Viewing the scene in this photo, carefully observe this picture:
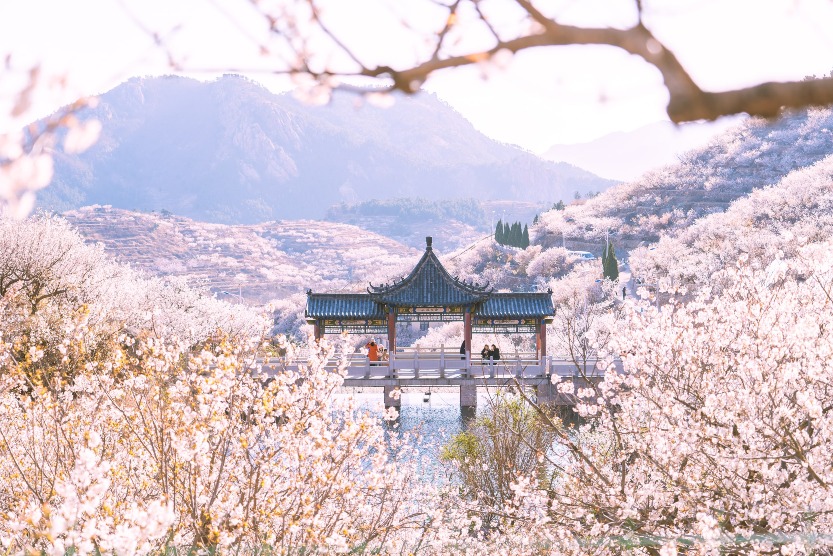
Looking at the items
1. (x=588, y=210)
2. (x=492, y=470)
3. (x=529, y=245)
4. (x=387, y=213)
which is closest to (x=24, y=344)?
(x=492, y=470)

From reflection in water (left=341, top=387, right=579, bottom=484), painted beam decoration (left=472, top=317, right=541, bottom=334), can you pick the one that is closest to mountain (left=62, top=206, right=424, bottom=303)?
reflection in water (left=341, top=387, right=579, bottom=484)

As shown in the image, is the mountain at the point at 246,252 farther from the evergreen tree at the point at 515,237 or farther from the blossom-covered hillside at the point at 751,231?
the blossom-covered hillside at the point at 751,231

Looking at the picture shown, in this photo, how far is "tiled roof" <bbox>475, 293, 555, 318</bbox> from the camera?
2916cm

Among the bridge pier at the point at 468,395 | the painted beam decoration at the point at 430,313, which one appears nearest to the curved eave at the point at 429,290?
the painted beam decoration at the point at 430,313

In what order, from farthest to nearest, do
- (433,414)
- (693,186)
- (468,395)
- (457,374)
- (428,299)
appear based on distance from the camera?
(693,186) → (433,414) → (428,299) → (468,395) → (457,374)

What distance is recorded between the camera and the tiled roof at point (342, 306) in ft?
94.8

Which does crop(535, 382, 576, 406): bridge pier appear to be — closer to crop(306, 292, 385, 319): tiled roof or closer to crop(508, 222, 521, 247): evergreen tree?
crop(306, 292, 385, 319): tiled roof

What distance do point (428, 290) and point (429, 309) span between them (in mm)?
751

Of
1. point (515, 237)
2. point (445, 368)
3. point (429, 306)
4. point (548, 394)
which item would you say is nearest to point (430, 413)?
point (445, 368)

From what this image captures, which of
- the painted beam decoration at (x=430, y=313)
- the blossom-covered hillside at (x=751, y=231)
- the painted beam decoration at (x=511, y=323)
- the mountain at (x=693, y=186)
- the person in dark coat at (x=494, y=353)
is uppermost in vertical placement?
the mountain at (x=693, y=186)

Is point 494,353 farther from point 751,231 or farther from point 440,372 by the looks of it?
point 751,231

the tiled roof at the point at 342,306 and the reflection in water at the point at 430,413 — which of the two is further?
the tiled roof at the point at 342,306

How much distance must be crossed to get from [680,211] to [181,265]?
3228 inches

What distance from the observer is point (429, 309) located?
29391 millimetres
